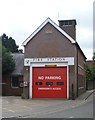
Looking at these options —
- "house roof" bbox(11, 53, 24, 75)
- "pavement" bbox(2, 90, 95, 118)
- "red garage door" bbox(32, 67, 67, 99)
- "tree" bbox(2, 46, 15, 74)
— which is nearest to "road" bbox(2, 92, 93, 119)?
"pavement" bbox(2, 90, 95, 118)

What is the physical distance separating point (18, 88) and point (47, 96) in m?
6.60

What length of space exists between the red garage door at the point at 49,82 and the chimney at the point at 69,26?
161 inches

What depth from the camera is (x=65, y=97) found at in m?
32.1

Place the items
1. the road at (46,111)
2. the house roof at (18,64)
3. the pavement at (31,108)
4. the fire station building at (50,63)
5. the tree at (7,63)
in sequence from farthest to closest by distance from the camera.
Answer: the house roof at (18,64) < the tree at (7,63) < the fire station building at (50,63) < the pavement at (31,108) < the road at (46,111)

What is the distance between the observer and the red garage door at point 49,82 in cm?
3216

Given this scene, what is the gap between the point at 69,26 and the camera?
35812 mm

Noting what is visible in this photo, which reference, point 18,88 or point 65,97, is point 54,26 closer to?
point 65,97

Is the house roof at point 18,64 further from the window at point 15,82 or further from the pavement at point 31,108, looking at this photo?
the pavement at point 31,108

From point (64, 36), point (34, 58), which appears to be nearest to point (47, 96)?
point (34, 58)

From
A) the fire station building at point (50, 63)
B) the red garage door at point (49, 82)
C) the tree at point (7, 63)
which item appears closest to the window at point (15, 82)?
the tree at point (7, 63)

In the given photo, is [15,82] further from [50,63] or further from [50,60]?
[50,60]

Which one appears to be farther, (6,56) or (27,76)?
(6,56)

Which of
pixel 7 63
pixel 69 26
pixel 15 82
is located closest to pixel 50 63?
pixel 69 26

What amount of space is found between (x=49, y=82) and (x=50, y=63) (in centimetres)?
174
